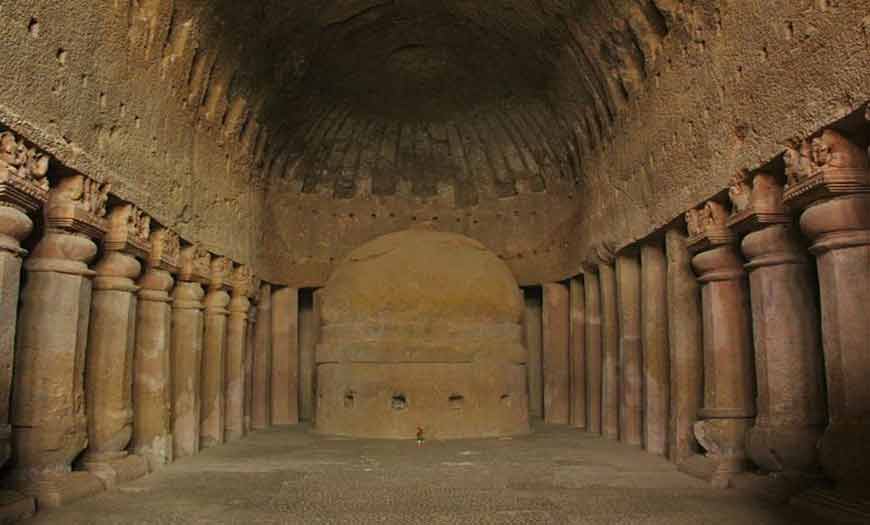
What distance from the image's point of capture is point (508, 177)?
15.4 meters

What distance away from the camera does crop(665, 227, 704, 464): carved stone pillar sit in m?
8.23

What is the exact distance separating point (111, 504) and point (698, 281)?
6.03 metres

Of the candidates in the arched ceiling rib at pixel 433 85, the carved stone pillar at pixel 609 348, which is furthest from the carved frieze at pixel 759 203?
the carved stone pillar at pixel 609 348

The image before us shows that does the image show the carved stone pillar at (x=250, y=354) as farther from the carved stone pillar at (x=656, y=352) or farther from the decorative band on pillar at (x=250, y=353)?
the carved stone pillar at (x=656, y=352)

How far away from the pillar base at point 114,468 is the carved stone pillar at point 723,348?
5547 millimetres

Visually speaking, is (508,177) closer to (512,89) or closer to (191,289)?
(512,89)

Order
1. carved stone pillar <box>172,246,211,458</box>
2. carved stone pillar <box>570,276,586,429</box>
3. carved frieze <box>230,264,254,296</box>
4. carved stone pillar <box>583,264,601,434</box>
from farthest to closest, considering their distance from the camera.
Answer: carved stone pillar <box>570,276,586,429</box>
carved stone pillar <box>583,264,601,434</box>
carved frieze <box>230,264,254,296</box>
carved stone pillar <box>172,246,211,458</box>

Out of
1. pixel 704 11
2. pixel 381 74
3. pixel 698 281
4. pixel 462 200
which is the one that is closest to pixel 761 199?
pixel 698 281

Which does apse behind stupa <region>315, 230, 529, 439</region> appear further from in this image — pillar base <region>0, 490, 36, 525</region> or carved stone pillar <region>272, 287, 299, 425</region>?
pillar base <region>0, 490, 36, 525</region>

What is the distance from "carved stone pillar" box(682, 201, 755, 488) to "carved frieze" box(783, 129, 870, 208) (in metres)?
1.77

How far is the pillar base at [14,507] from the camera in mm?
5164

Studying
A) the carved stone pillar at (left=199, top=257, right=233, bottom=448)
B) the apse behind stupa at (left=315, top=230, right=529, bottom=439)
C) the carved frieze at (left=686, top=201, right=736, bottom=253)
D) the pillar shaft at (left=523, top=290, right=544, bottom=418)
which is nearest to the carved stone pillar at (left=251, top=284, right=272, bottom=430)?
the apse behind stupa at (left=315, top=230, right=529, bottom=439)

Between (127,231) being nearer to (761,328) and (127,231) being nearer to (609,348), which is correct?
(761,328)

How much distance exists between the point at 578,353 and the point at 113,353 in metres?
8.17
